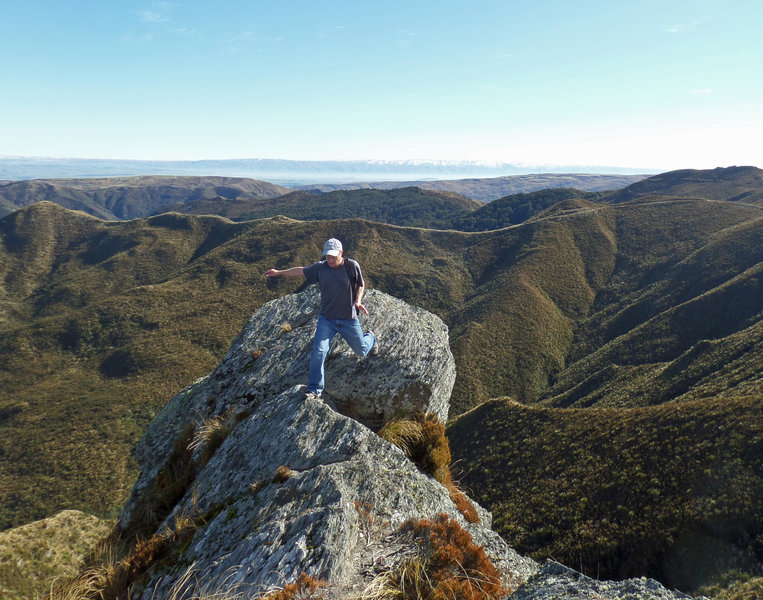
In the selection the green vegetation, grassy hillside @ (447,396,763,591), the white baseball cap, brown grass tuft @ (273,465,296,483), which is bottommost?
the green vegetation

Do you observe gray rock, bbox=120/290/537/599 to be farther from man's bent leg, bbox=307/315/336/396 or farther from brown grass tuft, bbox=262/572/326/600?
man's bent leg, bbox=307/315/336/396

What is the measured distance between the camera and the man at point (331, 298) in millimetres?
10008

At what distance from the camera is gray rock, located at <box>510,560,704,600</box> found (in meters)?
4.82

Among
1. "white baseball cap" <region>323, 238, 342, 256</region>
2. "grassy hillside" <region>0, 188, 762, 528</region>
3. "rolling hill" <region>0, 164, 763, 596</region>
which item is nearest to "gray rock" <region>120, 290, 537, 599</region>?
"white baseball cap" <region>323, 238, 342, 256</region>

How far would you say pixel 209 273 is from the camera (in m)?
104

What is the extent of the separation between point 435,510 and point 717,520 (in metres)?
24.8

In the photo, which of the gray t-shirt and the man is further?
the gray t-shirt

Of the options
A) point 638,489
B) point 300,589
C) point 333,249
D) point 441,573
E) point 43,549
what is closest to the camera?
point 300,589

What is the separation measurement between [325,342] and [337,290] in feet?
4.93

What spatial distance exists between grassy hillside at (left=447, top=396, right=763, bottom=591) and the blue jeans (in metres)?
22.6

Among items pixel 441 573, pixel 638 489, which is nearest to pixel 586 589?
pixel 441 573

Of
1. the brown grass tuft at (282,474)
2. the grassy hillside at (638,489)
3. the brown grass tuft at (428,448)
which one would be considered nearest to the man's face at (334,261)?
the brown grass tuft at (428,448)

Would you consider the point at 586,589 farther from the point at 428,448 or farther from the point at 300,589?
the point at 428,448

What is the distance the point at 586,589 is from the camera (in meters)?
5.07
